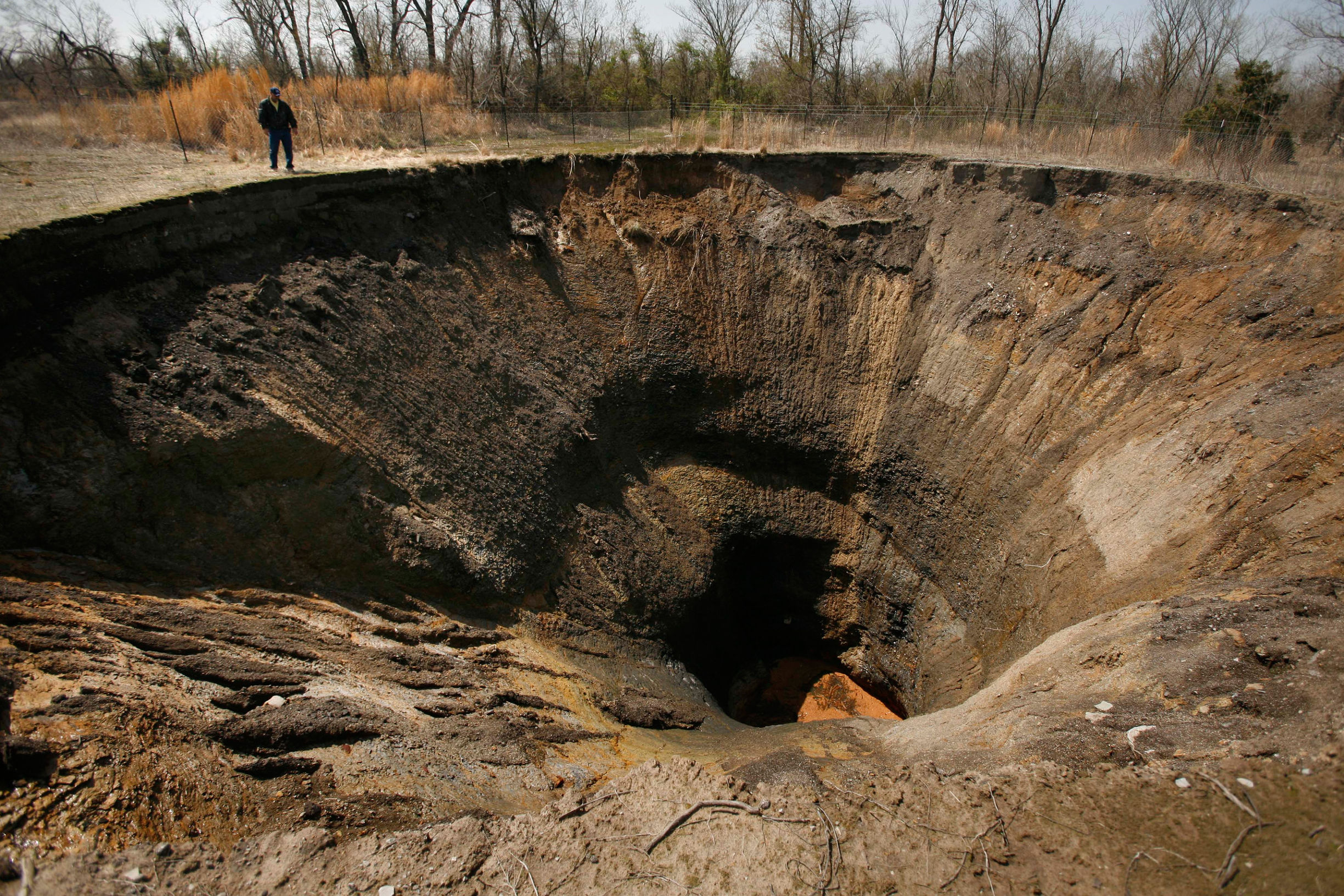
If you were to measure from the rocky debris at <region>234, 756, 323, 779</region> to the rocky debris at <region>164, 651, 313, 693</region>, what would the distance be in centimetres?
90

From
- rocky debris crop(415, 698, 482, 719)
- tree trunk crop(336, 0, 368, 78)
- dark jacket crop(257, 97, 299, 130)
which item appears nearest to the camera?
rocky debris crop(415, 698, 482, 719)

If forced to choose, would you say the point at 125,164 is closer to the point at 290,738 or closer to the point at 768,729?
the point at 290,738

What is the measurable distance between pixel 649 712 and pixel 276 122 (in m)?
10.2

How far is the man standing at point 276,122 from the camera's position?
10000mm

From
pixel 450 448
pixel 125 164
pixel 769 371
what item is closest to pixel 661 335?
pixel 769 371

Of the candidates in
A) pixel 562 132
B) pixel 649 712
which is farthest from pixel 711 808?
pixel 562 132

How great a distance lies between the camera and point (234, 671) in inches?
214

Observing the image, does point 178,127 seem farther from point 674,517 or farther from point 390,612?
point 674,517

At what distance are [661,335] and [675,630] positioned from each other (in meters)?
5.48

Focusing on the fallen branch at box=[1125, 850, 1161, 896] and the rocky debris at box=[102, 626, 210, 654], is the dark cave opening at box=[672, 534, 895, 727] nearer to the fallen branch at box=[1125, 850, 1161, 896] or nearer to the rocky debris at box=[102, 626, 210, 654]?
the rocky debris at box=[102, 626, 210, 654]

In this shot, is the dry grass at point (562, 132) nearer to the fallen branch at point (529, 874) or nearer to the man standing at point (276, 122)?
the man standing at point (276, 122)

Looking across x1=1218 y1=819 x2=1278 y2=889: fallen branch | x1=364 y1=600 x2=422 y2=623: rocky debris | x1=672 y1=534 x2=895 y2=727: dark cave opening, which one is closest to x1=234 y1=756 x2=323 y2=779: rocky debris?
x1=364 y1=600 x2=422 y2=623: rocky debris

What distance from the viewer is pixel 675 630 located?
11.4 m

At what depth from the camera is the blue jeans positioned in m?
10.0
